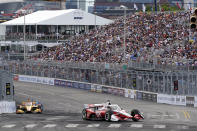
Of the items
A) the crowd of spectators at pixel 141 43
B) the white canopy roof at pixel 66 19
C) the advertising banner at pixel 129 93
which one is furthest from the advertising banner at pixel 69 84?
the white canopy roof at pixel 66 19

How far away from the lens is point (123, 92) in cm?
6006

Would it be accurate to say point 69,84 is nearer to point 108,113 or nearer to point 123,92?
point 123,92

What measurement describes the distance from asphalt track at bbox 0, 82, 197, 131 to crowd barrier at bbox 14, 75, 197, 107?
38.0 inches

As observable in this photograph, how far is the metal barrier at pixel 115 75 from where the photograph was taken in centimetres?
5038

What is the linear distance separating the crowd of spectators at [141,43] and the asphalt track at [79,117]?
6864 millimetres

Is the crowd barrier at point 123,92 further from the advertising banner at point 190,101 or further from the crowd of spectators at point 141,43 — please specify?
the crowd of spectators at point 141,43

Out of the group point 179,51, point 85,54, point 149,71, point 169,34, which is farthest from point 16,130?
point 85,54

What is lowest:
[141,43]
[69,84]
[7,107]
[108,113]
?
[7,107]

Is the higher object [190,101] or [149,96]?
[149,96]

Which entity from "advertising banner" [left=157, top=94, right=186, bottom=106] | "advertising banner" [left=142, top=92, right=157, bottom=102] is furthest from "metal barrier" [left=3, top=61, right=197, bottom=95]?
"advertising banner" [left=142, top=92, right=157, bottom=102]

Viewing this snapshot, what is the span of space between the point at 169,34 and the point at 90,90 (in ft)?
38.7

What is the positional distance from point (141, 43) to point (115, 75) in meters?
10.1

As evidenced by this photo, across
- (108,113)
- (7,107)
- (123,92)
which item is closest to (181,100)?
(123,92)

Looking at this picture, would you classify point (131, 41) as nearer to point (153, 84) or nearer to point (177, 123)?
point (153, 84)
